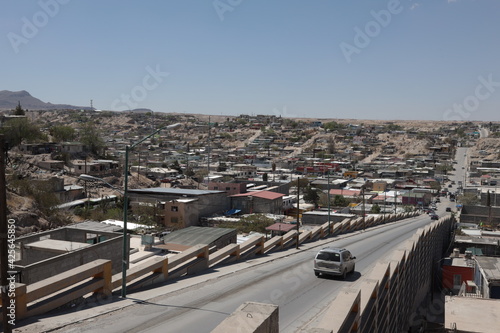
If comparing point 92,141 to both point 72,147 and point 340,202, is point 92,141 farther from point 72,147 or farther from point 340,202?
point 340,202

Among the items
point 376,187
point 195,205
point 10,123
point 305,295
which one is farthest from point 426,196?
point 305,295

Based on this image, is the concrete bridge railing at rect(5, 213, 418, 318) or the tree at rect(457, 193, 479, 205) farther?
the tree at rect(457, 193, 479, 205)

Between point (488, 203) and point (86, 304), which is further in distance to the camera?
point (488, 203)

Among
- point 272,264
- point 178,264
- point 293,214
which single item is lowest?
point 293,214

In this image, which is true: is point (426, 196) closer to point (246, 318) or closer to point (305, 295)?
point (305, 295)

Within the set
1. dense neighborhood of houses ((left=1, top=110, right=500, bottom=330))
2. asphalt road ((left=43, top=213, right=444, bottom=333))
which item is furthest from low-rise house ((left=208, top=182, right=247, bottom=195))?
asphalt road ((left=43, top=213, right=444, bottom=333))

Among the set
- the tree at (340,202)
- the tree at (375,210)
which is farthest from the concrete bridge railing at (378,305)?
the tree at (340,202)

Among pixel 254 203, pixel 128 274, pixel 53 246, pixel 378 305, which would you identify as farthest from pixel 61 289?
pixel 254 203

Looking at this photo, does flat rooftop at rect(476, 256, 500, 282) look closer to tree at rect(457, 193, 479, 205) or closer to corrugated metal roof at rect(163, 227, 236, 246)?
corrugated metal roof at rect(163, 227, 236, 246)
